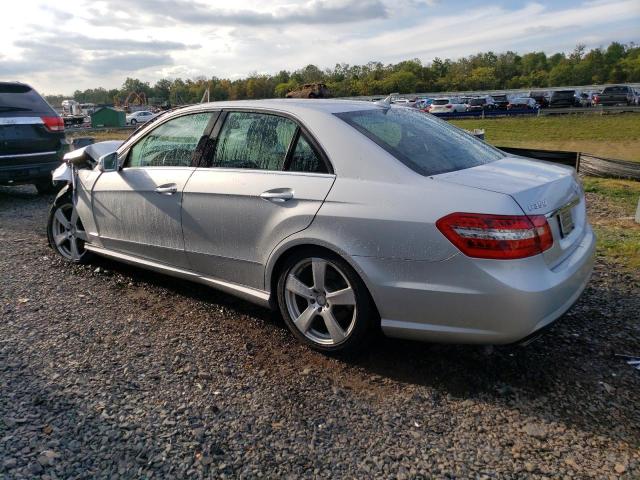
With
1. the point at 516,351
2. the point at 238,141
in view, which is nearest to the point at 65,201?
the point at 238,141

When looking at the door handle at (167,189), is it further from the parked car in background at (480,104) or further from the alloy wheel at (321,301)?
the parked car in background at (480,104)

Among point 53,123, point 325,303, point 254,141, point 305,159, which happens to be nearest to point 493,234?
point 325,303

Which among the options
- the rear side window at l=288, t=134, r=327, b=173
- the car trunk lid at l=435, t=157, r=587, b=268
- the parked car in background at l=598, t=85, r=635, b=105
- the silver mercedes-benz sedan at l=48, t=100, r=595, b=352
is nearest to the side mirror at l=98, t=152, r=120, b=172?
the silver mercedes-benz sedan at l=48, t=100, r=595, b=352

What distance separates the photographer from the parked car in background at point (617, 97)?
42250mm

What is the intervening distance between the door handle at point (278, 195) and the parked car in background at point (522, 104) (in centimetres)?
4734

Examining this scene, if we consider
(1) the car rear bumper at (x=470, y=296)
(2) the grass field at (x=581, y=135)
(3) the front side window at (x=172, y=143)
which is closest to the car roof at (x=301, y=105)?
(3) the front side window at (x=172, y=143)

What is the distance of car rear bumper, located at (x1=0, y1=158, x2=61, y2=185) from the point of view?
26.0 ft

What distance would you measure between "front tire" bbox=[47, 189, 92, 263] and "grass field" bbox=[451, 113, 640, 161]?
13.8 meters

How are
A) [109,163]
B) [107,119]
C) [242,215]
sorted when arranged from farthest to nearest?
[107,119] → [109,163] → [242,215]

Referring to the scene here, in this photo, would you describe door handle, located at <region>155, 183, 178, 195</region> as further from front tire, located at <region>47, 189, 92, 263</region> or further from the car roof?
front tire, located at <region>47, 189, 92, 263</region>

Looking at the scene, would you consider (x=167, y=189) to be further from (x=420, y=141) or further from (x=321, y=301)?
(x=420, y=141)

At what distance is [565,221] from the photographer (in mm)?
3104

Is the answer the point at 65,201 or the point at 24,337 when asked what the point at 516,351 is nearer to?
the point at 24,337

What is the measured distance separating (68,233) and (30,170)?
11.6ft
